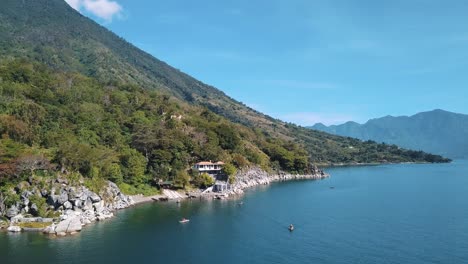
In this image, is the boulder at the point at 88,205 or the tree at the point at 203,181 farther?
the tree at the point at 203,181

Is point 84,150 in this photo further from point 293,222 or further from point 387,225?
point 387,225

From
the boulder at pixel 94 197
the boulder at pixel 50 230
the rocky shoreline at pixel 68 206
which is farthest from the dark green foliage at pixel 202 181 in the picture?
the boulder at pixel 50 230

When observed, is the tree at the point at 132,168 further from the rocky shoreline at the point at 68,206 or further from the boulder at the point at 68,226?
the boulder at the point at 68,226

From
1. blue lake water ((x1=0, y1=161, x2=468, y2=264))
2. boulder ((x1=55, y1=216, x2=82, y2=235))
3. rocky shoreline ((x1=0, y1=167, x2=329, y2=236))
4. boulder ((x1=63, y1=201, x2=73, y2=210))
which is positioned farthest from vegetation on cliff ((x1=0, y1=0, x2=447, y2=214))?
blue lake water ((x1=0, y1=161, x2=468, y2=264))

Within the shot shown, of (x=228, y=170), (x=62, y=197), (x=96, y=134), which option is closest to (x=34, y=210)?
(x=62, y=197)

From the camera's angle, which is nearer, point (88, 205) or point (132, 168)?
point (88, 205)

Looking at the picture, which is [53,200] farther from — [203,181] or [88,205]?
[203,181]

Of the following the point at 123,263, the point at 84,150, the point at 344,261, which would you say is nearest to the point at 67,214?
the point at 84,150

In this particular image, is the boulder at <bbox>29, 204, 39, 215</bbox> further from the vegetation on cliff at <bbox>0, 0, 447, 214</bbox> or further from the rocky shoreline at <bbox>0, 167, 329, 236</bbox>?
the vegetation on cliff at <bbox>0, 0, 447, 214</bbox>
